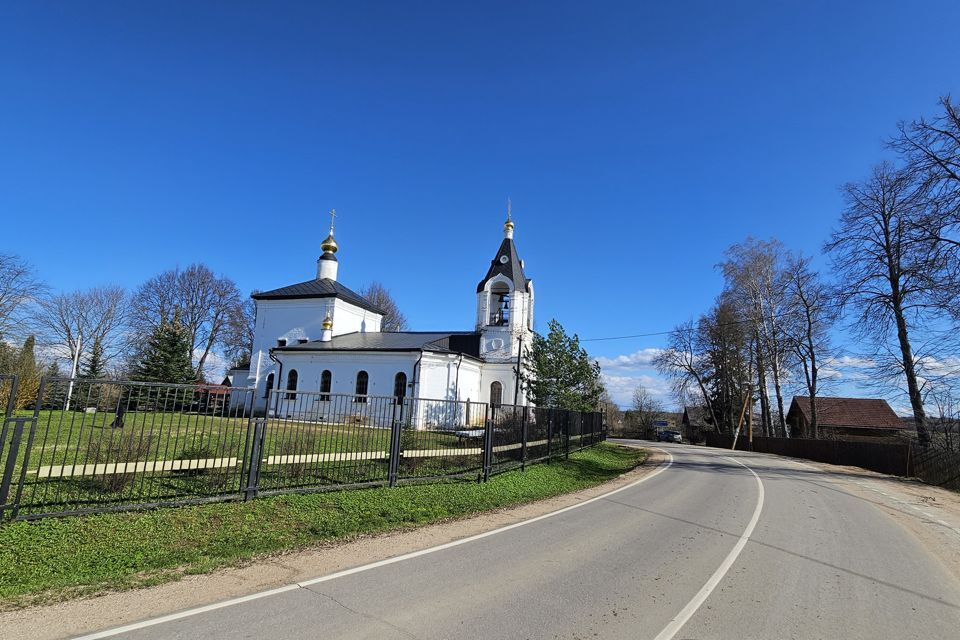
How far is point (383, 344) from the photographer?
34344 mm

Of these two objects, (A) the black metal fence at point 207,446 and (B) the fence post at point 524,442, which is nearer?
(A) the black metal fence at point 207,446

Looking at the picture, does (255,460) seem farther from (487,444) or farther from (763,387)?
(763,387)

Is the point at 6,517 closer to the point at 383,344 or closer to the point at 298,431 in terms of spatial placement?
the point at 298,431

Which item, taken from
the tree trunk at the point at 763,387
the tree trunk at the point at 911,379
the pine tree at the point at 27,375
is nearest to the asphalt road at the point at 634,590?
the pine tree at the point at 27,375

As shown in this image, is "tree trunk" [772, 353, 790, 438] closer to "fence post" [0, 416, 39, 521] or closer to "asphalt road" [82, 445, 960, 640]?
"asphalt road" [82, 445, 960, 640]

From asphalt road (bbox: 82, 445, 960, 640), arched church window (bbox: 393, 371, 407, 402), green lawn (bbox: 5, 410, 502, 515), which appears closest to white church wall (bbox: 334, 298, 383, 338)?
arched church window (bbox: 393, 371, 407, 402)

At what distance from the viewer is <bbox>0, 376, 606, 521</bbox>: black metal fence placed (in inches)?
266

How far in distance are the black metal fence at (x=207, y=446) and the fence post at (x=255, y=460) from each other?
17mm

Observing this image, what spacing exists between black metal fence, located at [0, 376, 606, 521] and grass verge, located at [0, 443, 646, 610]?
30cm

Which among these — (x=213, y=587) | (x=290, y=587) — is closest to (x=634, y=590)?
(x=290, y=587)

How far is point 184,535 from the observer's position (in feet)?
22.1

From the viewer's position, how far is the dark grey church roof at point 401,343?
32906mm

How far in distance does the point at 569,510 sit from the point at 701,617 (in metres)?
5.51

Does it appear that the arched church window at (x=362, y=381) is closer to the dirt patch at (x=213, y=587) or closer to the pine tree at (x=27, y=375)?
the pine tree at (x=27, y=375)
